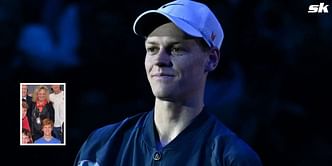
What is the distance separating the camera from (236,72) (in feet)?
9.14

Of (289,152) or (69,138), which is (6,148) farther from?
(289,152)

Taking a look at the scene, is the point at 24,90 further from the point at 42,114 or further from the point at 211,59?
the point at 211,59

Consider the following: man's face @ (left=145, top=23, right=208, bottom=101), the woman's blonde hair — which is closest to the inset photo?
the woman's blonde hair

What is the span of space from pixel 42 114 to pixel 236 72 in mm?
772

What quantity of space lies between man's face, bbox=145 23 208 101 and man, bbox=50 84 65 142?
148 cm

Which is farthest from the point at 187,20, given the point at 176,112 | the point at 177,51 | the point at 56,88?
the point at 56,88

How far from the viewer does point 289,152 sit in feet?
9.18

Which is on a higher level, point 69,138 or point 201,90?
point 201,90

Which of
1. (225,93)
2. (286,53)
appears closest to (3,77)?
(225,93)

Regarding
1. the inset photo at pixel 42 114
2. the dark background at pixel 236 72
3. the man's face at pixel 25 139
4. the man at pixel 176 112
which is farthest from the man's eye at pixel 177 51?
the man's face at pixel 25 139

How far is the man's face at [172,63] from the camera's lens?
1.38m

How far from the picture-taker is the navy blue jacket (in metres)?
1.39

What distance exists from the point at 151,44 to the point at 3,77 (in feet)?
5.15

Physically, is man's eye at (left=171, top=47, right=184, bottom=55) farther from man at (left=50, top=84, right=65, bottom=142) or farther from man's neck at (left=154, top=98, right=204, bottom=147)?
man at (left=50, top=84, right=65, bottom=142)
